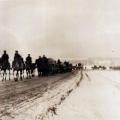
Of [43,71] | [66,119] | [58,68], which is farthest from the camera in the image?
[58,68]

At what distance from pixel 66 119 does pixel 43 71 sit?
121 feet

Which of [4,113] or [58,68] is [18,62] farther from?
[58,68]

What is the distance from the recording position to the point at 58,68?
67.3 metres

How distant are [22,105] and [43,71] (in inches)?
1363

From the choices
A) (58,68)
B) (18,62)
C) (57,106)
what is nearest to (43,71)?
(18,62)

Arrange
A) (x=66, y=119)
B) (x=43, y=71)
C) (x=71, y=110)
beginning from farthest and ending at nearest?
(x=43, y=71) → (x=71, y=110) → (x=66, y=119)

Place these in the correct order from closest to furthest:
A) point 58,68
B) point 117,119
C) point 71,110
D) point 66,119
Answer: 1. point 66,119
2. point 117,119
3. point 71,110
4. point 58,68

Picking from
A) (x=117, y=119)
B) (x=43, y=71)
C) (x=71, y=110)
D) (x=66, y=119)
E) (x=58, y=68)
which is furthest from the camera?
(x=58, y=68)

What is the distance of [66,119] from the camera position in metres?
9.97

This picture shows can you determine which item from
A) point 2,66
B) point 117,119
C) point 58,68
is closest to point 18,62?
point 2,66

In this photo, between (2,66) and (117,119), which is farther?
(2,66)

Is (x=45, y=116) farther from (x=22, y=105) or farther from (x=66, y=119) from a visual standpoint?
(x=22, y=105)

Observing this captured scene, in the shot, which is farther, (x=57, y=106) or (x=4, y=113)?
(x=57, y=106)

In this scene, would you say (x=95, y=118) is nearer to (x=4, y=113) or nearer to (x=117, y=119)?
(x=117, y=119)
